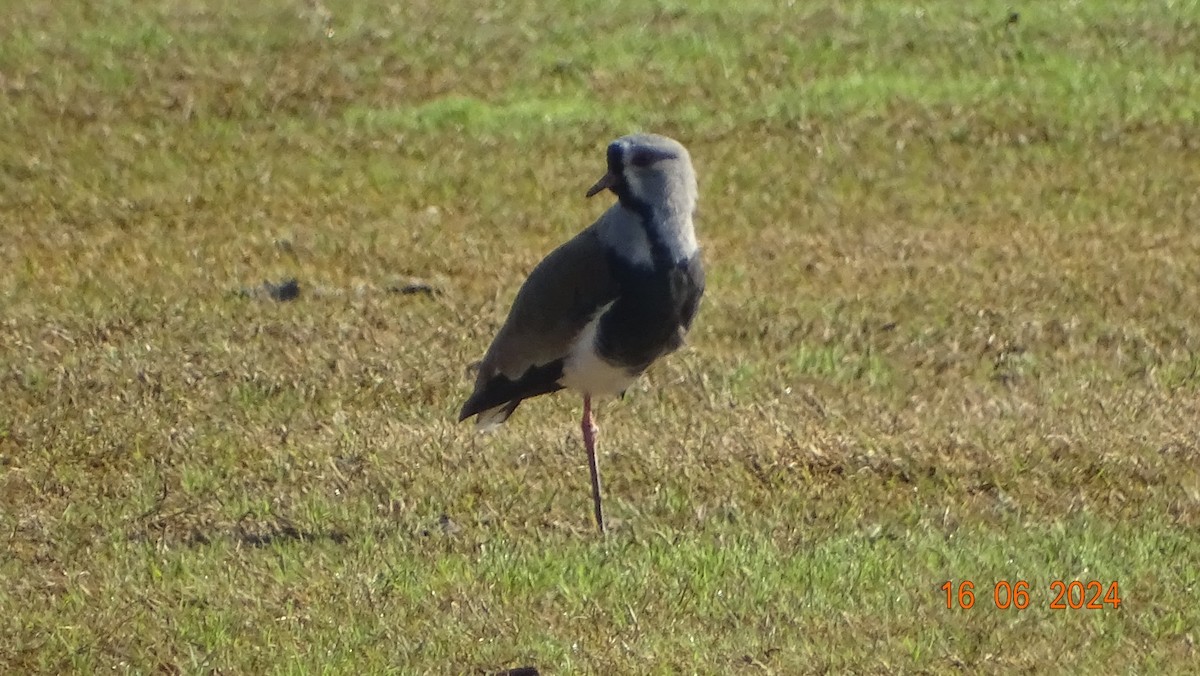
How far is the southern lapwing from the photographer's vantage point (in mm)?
6520

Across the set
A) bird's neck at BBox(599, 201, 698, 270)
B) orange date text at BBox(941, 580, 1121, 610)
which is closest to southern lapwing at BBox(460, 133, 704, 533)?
bird's neck at BBox(599, 201, 698, 270)

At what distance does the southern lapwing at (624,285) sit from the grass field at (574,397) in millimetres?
477

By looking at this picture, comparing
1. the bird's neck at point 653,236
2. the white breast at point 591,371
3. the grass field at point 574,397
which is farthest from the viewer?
the white breast at point 591,371

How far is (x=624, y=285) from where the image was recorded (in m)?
6.54

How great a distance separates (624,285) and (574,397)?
184 cm

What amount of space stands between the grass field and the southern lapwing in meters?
0.48

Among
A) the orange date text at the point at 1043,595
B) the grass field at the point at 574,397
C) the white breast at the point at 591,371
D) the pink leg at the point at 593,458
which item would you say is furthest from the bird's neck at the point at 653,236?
the orange date text at the point at 1043,595

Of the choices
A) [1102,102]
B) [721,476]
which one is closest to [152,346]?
[721,476]

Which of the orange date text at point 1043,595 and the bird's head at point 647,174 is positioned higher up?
the bird's head at point 647,174

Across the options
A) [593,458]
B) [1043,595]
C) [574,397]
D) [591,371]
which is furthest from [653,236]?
[574,397]

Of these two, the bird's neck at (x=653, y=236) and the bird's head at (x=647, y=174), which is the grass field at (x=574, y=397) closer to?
the bird's neck at (x=653, y=236)

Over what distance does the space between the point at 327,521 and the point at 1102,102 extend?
9.12m

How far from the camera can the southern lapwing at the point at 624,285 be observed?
652 centimetres

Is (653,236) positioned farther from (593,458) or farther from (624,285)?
(593,458)
